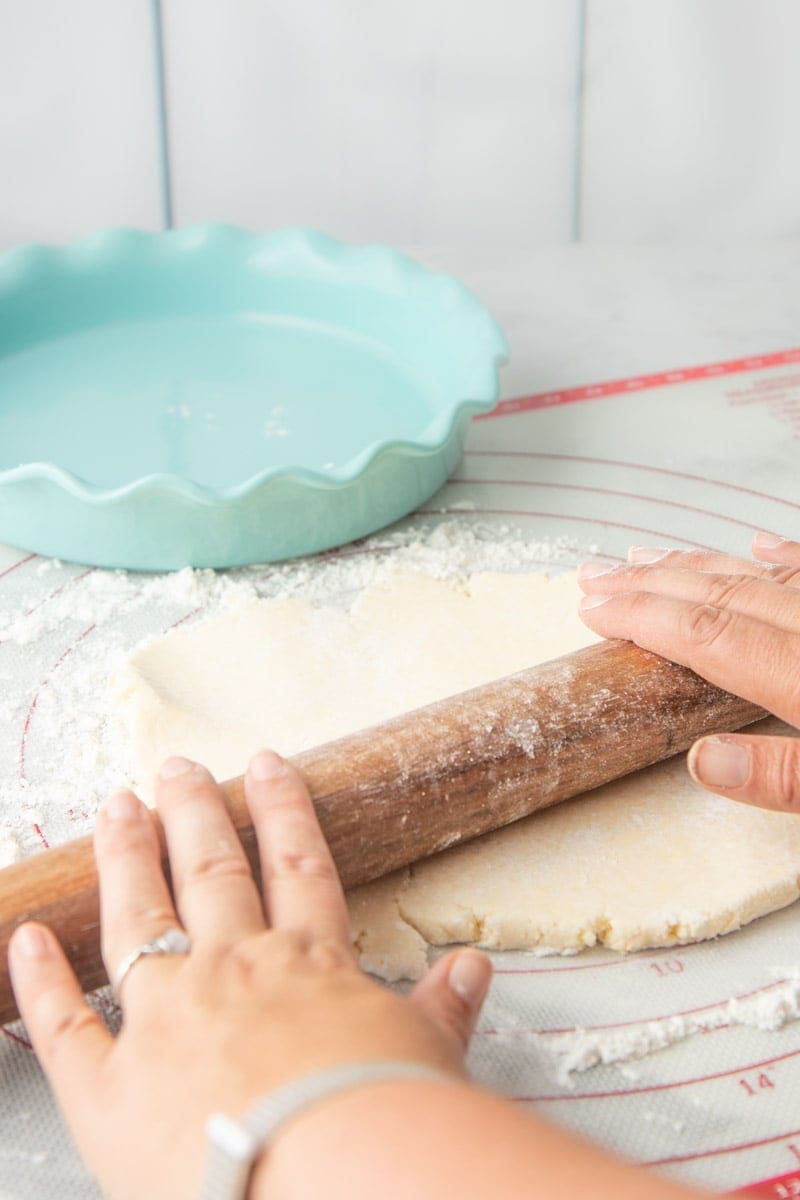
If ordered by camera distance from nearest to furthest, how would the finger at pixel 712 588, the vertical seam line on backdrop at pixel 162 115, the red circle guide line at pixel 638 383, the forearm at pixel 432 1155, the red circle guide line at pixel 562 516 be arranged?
the forearm at pixel 432 1155 < the finger at pixel 712 588 < the red circle guide line at pixel 562 516 < the red circle guide line at pixel 638 383 < the vertical seam line on backdrop at pixel 162 115

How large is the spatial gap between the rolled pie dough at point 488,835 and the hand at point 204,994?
0.16m

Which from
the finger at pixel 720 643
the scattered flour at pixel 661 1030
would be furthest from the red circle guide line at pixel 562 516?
the scattered flour at pixel 661 1030

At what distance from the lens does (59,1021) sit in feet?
2.48

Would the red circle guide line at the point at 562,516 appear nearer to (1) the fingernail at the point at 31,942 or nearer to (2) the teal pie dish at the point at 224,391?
(2) the teal pie dish at the point at 224,391

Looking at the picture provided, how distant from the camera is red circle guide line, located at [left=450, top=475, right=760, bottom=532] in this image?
150 centimetres

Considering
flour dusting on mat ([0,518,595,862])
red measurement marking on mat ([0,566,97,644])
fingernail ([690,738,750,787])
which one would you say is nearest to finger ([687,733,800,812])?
fingernail ([690,738,750,787])

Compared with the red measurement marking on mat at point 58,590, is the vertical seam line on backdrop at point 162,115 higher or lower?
higher

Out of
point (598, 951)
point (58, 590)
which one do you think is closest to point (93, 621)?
point (58, 590)

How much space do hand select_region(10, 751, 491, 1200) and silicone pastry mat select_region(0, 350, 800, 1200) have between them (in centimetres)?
13

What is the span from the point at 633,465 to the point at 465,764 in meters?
0.76

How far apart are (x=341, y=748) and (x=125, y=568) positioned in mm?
519

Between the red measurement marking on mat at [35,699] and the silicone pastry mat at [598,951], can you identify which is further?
the red measurement marking on mat at [35,699]

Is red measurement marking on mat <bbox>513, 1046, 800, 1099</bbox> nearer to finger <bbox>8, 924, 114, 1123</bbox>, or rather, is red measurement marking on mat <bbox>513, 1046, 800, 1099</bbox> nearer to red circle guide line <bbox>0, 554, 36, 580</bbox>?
finger <bbox>8, 924, 114, 1123</bbox>

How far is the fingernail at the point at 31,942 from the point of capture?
0.79 metres
